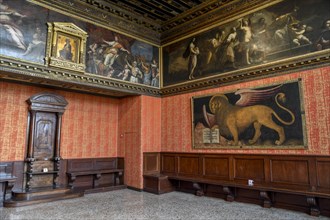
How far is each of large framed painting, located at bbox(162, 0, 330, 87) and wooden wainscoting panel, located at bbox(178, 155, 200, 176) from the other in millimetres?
2554

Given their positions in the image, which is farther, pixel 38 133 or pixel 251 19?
pixel 38 133

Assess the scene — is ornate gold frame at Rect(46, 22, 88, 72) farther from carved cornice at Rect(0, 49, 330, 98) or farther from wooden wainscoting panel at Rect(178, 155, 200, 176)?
wooden wainscoting panel at Rect(178, 155, 200, 176)

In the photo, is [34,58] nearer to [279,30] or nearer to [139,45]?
[139,45]

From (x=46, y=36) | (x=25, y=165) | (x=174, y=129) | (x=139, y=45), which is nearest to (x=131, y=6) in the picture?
(x=139, y=45)

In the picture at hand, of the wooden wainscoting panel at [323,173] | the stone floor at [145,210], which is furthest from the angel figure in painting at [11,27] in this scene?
the wooden wainscoting panel at [323,173]

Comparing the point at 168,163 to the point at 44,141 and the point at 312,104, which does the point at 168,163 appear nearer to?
the point at 44,141

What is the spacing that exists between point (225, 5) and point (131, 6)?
2919 millimetres

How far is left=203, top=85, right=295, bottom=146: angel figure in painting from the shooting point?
588 centimetres

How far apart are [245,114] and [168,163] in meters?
3.24

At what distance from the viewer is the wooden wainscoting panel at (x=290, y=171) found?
211 inches

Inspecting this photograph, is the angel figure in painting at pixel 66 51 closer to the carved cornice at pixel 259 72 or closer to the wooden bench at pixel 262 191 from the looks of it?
the carved cornice at pixel 259 72

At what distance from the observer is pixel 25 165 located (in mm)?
6711

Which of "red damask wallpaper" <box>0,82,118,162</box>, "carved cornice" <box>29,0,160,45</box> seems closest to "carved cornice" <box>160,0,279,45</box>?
"carved cornice" <box>29,0,160,45</box>

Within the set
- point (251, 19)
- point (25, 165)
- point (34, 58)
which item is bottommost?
point (25, 165)
